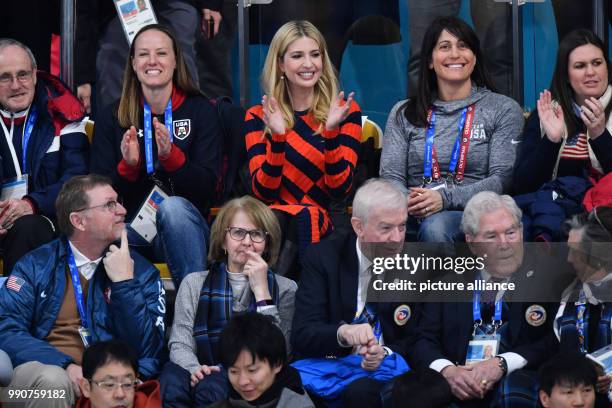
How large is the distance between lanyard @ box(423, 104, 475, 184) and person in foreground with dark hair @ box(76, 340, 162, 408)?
1822 millimetres

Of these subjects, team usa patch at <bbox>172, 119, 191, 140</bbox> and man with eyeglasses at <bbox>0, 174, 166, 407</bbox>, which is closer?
man with eyeglasses at <bbox>0, 174, 166, 407</bbox>

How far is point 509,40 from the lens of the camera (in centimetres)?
721

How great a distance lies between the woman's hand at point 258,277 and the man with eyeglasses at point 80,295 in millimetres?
397

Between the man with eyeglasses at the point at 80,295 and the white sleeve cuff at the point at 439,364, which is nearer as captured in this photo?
the white sleeve cuff at the point at 439,364

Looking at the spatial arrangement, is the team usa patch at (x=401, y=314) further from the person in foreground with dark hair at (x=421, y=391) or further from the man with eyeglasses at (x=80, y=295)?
the man with eyeglasses at (x=80, y=295)

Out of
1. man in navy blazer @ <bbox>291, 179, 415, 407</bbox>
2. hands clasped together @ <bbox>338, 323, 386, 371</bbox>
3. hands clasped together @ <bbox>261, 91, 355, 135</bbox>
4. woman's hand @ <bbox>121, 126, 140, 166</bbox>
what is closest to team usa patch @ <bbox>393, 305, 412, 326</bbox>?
man in navy blazer @ <bbox>291, 179, 415, 407</bbox>

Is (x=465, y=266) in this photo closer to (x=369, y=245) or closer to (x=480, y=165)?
(x=369, y=245)

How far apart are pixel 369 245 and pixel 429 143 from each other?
97cm

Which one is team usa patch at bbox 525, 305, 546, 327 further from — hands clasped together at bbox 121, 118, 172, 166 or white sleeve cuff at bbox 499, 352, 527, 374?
hands clasped together at bbox 121, 118, 172, 166

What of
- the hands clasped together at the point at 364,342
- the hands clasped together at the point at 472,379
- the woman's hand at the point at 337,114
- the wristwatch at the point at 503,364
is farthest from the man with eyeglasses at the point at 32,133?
the wristwatch at the point at 503,364

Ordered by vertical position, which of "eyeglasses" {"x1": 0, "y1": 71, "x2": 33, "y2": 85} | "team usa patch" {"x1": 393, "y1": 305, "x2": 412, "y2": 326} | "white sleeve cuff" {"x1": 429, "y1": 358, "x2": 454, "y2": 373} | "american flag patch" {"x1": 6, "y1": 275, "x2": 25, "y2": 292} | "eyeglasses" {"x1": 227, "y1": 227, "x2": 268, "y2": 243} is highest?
"eyeglasses" {"x1": 0, "y1": 71, "x2": 33, "y2": 85}

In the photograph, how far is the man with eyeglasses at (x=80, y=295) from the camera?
527cm

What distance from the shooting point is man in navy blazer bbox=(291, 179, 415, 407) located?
523cm

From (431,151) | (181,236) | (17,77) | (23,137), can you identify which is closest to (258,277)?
(181,236)
